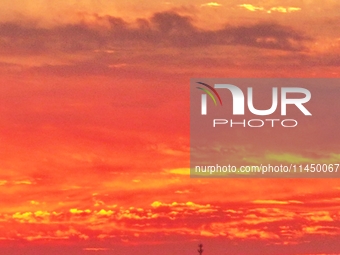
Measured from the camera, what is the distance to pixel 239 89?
78.3 metres

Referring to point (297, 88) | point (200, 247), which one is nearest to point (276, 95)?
point (297, 88)

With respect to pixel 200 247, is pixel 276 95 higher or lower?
higher

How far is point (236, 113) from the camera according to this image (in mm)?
78000

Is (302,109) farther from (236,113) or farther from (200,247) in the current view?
(200,247)

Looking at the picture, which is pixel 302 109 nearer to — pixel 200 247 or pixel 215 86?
pixel 215 86

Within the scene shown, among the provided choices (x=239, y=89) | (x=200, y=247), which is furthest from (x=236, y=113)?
(x=200, y=247)

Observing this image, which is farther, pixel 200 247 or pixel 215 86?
pixel 200 247

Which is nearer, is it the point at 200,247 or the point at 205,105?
the point at 205,105

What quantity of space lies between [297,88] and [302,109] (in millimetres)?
1555

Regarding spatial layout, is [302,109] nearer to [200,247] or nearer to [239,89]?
[239,89]

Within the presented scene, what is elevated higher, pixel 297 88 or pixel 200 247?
pixel 297 88

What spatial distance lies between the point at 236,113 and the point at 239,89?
176 cm

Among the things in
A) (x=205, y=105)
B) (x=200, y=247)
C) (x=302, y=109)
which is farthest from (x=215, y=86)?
(x=200, y=247)

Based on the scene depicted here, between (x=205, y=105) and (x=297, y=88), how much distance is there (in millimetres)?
6705
